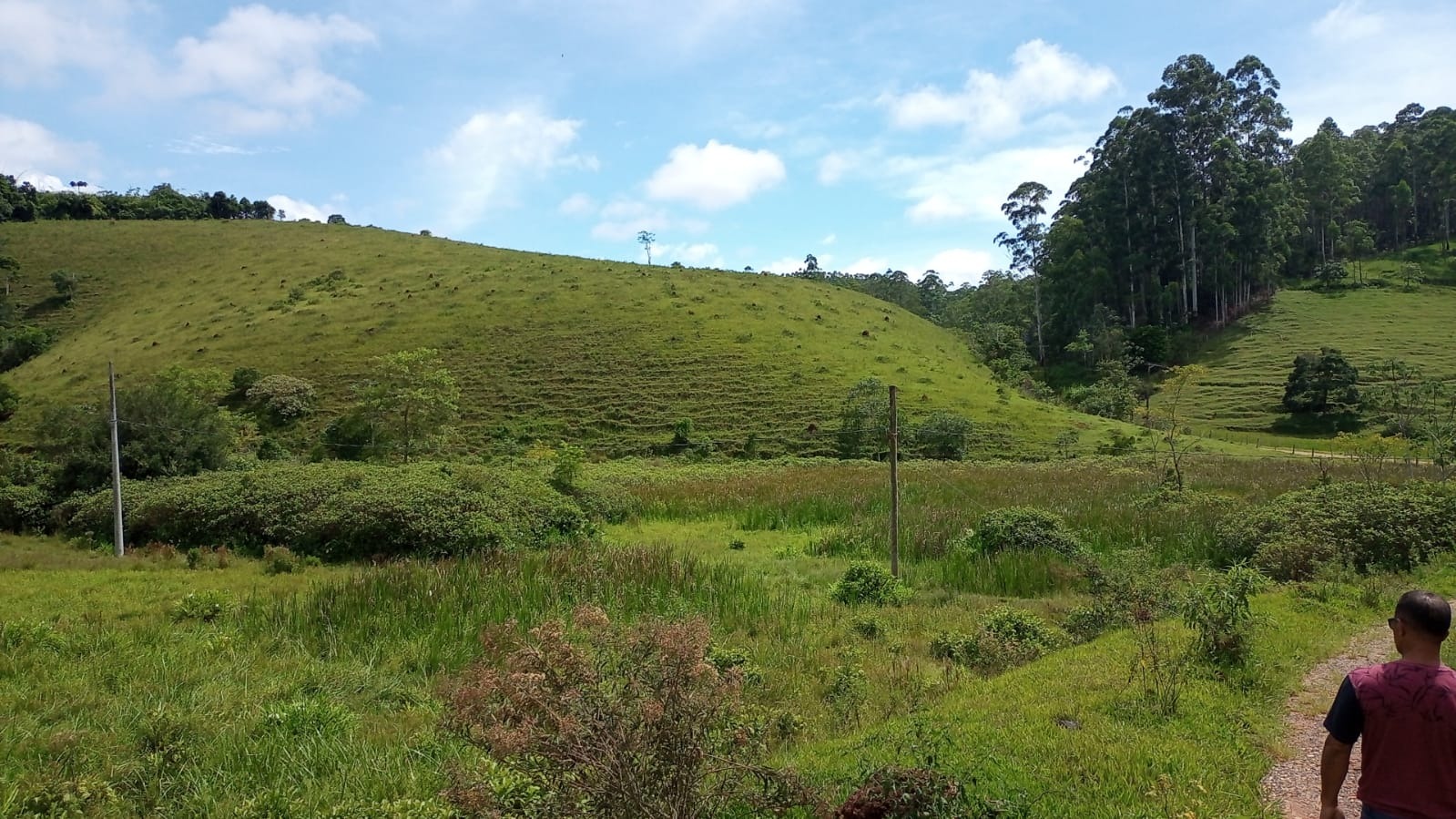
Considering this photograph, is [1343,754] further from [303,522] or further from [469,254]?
[469,254]

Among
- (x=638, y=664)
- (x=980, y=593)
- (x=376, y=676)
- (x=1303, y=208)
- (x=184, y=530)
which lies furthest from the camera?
(x=1303, y=208)

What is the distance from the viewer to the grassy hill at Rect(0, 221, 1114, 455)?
134 feet

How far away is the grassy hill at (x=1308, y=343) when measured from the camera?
42594mm

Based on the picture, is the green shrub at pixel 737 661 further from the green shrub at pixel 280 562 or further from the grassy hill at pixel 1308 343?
the grassy hill at pixel 1308 343

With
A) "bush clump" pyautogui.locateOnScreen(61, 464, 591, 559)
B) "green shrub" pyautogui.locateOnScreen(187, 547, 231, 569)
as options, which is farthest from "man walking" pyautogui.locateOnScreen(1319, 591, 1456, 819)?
"green shrub" pyautogui.locateOnScreen(187, 547, 231, 569)

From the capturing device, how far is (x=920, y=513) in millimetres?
18328

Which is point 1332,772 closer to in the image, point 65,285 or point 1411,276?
point 1411,276

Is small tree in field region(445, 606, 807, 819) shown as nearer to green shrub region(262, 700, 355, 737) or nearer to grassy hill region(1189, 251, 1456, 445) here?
green shrub region(262, 700, 355, 737)

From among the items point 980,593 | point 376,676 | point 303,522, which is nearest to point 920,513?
point 980,593

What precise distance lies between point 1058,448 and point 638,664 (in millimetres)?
33575

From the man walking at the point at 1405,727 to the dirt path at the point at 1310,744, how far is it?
1.90 meters

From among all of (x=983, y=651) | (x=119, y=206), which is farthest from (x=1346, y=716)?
(x=119, y=206)

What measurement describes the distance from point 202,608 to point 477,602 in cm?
438

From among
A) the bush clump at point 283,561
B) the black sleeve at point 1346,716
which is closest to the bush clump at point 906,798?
the black sleeve at point 1346,716
